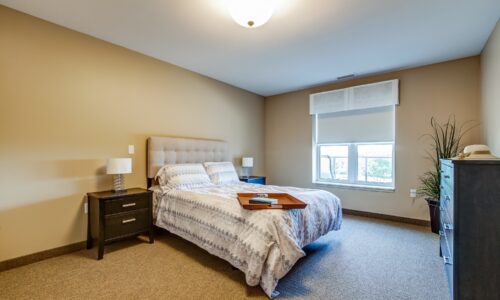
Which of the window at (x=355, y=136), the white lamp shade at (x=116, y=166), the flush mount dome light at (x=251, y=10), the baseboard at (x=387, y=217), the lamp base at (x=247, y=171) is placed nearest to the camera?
the flush mount dome light at (x=251, y=10)

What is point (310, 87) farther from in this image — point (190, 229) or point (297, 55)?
point (190, 229)

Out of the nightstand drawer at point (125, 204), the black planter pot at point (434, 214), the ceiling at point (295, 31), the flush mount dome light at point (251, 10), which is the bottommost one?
the black planter pot at point (434, 214)

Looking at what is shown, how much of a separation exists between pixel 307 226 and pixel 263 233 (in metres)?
0.67

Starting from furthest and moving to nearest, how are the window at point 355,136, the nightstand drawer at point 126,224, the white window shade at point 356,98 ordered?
the window at point 355,136
the white window shade at point 356,98
the nightstand drawer at point 126,224

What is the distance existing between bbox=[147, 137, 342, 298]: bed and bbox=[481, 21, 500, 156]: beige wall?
6.43 feet

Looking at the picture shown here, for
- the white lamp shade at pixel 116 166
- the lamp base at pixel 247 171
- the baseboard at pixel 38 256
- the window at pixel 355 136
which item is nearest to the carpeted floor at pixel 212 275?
the baseboard at pixel 38 256

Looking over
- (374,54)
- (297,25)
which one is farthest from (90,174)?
(374,54)

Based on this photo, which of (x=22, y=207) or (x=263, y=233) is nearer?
(x=263, y=233)

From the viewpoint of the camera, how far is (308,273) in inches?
92.5

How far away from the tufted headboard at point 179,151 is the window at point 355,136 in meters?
2.12

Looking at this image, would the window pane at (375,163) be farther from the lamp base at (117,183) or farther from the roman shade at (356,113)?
the lamp base at (117,183)

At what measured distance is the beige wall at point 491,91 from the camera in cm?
261

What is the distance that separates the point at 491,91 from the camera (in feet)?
9.33

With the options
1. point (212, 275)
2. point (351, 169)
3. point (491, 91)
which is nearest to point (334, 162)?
point (351, 169)
